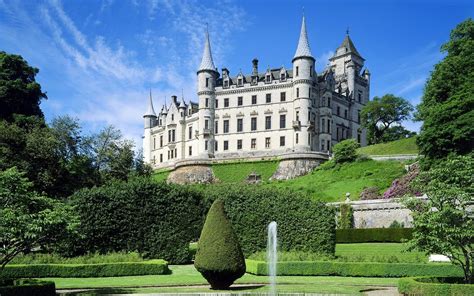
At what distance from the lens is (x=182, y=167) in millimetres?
69688

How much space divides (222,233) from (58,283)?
303 inches

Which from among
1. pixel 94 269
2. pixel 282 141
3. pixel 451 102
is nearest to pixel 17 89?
pixel 94 269

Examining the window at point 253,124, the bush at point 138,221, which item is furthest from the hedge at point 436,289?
the window at point 253,124

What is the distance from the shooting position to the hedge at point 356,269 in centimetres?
2159

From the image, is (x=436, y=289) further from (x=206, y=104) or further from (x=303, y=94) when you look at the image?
(x=206, y=104)

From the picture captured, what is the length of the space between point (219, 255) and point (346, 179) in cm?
3918

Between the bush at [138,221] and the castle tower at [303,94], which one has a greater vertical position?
the castle tower at [303,94]

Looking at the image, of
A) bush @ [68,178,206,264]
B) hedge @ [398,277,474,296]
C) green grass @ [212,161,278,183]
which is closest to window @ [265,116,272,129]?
green grass @ [212,161,278,183]

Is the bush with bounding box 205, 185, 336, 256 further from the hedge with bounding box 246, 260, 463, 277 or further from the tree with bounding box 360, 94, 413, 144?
the tree with bounding box 360, 94, 413, 144

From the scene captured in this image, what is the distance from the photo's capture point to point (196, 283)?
20.2m

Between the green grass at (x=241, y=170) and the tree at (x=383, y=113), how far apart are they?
19117mm

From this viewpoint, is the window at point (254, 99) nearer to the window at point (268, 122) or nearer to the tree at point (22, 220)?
the window at point (268, 122)

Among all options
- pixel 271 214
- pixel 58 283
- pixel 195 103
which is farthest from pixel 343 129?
pixel 58 283

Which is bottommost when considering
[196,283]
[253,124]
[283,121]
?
[196,283]
